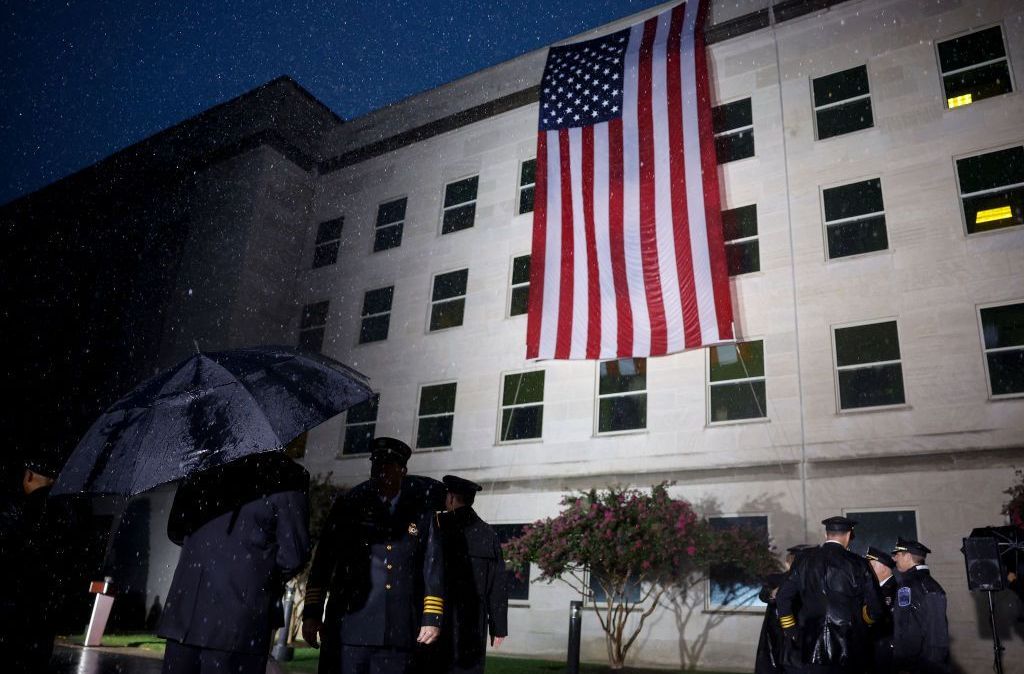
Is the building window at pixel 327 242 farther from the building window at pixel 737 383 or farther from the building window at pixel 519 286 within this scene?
the building window at pixel 737 383

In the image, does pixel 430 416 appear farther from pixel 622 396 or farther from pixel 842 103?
pixel 842 103

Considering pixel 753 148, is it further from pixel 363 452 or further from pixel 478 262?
pixel 363 452

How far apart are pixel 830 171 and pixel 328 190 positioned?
1684 cm

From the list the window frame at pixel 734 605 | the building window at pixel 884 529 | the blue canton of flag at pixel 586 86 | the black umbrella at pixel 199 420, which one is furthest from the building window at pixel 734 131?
the black umbrella at pixel 199 420

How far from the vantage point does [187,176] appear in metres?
29.5

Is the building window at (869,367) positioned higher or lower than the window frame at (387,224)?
lower

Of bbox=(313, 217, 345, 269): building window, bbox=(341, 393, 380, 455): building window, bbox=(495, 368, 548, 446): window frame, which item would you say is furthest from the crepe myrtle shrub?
bbox=(313, 217, 345, 269): building window

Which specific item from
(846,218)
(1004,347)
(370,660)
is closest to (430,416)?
(846,218)

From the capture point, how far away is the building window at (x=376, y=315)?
76.2 ft

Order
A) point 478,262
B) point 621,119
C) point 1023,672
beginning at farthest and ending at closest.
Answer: point 478,262 → point 621,119 → point 1023,672

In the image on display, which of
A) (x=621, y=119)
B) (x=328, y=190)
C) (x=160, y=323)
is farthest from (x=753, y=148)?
(x=160, y=323)

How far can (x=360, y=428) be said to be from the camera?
877 inches

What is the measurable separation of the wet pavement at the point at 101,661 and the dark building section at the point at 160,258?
12260mm

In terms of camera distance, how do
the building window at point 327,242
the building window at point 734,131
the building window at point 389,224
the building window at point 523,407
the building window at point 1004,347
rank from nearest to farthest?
the building window at point 1004,347 < the building window at point 734,131 < the building window at point 523,407 < the building window at point 389,224 < the building window at point 327,242
